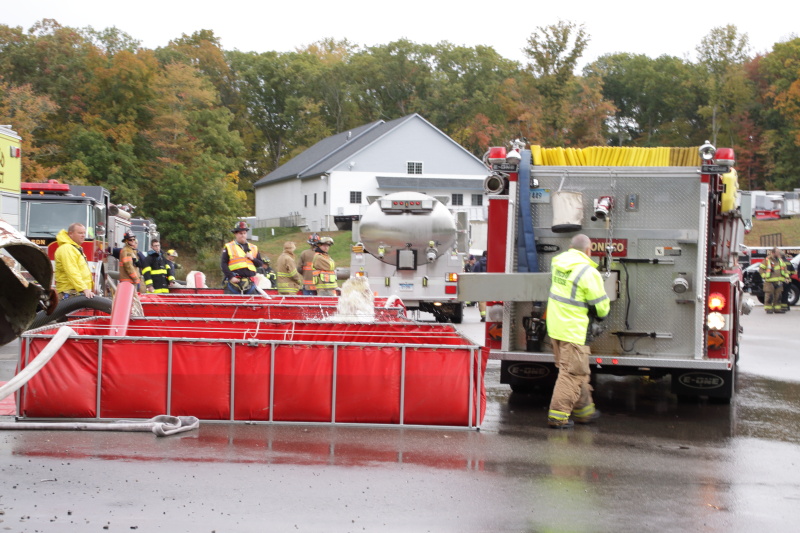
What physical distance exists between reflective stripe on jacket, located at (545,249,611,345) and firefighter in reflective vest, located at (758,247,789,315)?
2285 cm

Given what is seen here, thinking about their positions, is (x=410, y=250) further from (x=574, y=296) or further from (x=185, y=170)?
(x=185, y=170)

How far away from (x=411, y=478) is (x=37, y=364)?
2656 millimetres

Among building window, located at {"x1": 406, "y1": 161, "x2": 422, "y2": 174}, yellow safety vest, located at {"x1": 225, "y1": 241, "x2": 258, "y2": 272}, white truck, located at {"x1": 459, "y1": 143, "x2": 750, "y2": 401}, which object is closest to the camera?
white truck, located at {"x1": 459, "y1": 143, "x2": 750, "y2": 401}

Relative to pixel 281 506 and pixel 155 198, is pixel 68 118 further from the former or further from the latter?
pixel 281 506

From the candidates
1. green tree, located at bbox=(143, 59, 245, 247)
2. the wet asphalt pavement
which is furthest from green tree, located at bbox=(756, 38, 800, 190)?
→ the wet asphalt pavement

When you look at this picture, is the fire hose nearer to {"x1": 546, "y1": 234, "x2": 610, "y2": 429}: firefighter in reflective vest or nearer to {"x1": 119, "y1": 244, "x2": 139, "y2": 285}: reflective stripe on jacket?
{"x1": 546, "y1": 234, "x2": 610, "y2": 429}: firefighter in reflective vest

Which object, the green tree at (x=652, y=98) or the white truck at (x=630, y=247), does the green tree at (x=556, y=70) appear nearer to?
the green tree at (x=652, y=98)

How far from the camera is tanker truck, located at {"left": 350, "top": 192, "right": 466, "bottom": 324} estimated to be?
21.3m

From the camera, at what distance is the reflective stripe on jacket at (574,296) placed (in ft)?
31.0

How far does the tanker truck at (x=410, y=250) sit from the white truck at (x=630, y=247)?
1027cm

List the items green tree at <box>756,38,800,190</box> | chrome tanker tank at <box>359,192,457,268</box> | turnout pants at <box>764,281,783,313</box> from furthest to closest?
1. green tree at <box>756,38,800,190</box>
2. turnout pants at <box>764,281,783,313</box>
3. chrome tanker tank at <box>359,192,457,268</box>

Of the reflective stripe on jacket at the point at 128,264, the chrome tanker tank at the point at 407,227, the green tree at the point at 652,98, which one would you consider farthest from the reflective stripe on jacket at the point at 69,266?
the green tree at the point at 652,98

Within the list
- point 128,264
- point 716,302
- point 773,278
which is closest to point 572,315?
point 716,302

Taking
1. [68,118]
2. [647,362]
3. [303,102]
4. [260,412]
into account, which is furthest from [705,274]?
[303,102]
